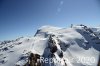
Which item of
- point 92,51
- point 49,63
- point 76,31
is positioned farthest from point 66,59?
point 76,31

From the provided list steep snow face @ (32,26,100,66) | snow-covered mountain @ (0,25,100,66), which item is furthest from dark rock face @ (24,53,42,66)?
steep snow face @ (32,26,100,66)

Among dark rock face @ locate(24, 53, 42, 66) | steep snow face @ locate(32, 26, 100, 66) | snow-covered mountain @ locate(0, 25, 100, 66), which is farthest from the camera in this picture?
steep snow face @ locate(32, 26, 100, 66)

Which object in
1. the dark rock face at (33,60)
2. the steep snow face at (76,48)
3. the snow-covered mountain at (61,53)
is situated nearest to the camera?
the dark rock face at (33,60)

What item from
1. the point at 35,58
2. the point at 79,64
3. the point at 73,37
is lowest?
the point at 79,64

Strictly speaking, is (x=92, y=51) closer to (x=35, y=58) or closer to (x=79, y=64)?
(x=79, y=64)

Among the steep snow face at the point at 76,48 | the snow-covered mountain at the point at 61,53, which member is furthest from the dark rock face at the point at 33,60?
the steep snow face at the point at 76,48

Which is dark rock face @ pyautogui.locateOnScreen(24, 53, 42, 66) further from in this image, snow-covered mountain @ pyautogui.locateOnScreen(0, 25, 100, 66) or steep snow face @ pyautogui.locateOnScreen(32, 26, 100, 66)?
steep snow face @ pyautogui.locateOnScreen(32, 26, 100, 66)

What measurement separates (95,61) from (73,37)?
30564mm

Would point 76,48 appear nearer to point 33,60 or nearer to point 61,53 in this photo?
point 61,53

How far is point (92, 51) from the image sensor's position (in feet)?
306

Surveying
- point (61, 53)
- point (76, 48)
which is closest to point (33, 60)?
point (61, 53)

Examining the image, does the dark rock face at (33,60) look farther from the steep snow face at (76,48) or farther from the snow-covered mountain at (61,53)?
the steep snow face at (76,48)

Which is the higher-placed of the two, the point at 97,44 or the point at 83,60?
the point at 97,44

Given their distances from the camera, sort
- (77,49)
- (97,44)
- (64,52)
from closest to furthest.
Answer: (64,52) → (77,49) → (97,44)
